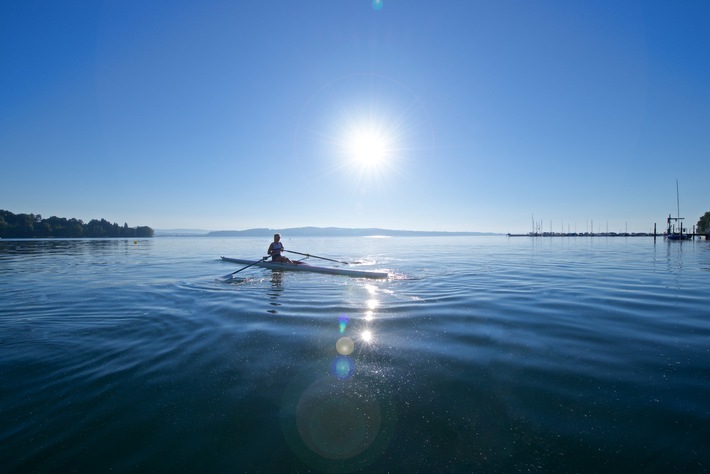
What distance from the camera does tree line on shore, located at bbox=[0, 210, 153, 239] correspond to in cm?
11750

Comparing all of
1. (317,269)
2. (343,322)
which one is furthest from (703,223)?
(343,322)

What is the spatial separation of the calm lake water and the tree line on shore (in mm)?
157900

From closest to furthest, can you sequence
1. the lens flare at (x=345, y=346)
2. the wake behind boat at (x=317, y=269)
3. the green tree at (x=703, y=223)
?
the lens flare at (x=345, y=346) → the wake behind boat at (x=317, y=269) → the green tree at (x=703, y=223)

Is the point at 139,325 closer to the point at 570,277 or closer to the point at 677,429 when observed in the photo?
the point at 677,429

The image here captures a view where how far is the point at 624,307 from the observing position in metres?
8.84

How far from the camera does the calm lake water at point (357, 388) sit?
321 centimetres

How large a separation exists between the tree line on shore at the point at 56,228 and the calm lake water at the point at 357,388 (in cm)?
15790

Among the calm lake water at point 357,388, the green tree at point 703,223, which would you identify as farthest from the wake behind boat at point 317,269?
the green tree at point 703,223

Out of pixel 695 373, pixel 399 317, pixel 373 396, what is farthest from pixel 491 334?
pixel 373 396

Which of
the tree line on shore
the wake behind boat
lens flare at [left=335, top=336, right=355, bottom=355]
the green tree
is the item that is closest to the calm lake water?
lens flare at [left=335, top=336, right=355, bottom=355]

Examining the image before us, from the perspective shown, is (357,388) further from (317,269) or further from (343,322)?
(317,269)

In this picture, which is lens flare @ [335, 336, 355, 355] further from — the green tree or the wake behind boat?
the green tree

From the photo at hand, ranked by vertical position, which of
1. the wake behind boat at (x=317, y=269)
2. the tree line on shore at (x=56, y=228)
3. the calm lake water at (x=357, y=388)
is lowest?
the calm lake water at (x=357, y=388)

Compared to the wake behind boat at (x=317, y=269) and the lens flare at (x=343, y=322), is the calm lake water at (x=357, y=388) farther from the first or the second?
the wake behind boat at (x=317, y=269)
